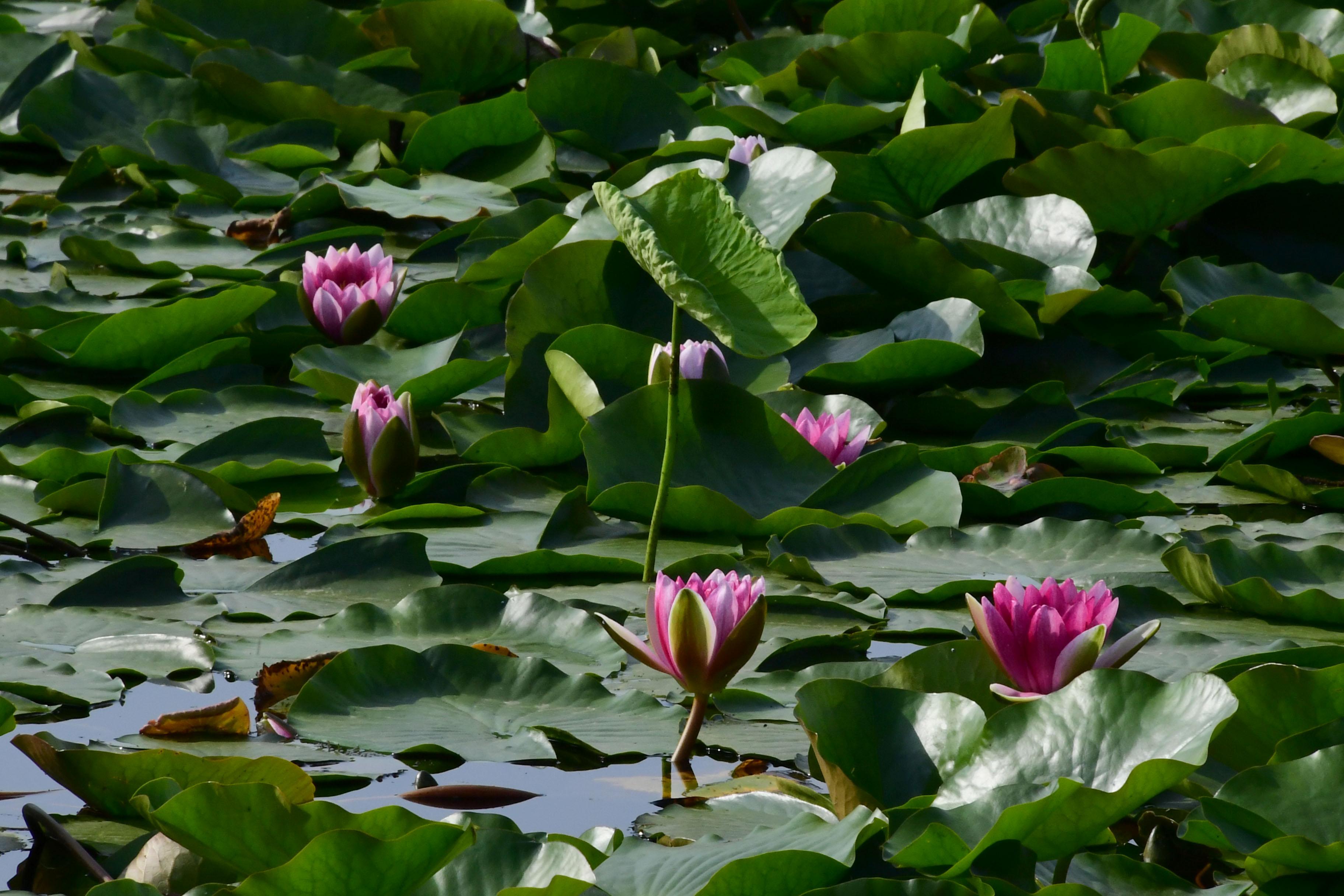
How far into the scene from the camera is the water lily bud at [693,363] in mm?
2066

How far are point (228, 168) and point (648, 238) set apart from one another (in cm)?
249

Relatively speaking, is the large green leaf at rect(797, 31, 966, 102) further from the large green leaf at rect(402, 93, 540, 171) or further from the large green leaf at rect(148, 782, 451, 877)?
the large green leaf at rect(148, 782, 451, 877)

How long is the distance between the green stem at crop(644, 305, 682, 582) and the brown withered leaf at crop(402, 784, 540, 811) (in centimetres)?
47

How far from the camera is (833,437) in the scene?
6.77ft

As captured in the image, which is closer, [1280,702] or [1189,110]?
[1280,702]

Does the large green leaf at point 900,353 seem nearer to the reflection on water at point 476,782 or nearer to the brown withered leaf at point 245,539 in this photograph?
the brown withered leaf at point 245,539

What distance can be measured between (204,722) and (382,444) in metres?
0.69

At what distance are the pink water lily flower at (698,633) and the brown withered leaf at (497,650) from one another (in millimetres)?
130

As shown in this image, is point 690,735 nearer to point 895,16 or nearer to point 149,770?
point 149,770

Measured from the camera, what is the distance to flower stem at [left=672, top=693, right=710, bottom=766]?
1.30m

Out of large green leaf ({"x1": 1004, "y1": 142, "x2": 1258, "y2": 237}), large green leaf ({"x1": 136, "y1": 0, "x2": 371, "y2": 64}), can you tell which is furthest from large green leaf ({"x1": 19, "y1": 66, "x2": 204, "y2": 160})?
large green leaf ({"x1": 1004, "y1": 142, "x2": 1258, "y2": 237})

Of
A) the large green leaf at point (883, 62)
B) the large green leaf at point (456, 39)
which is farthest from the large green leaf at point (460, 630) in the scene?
the large green leaf at point (456, 39)

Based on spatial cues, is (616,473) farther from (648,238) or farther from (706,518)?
(648,238)

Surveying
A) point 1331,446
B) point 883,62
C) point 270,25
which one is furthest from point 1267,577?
point 270,25
